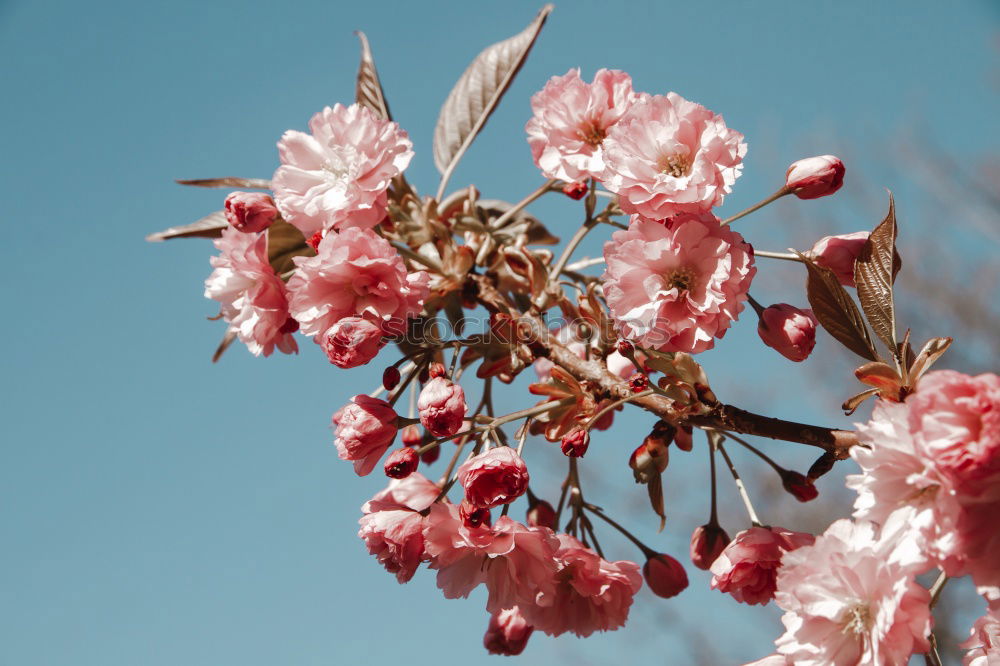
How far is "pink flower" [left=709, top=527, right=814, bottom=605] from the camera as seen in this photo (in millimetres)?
950

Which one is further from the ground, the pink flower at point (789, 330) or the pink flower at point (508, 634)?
the pink flower at point (789, 330)

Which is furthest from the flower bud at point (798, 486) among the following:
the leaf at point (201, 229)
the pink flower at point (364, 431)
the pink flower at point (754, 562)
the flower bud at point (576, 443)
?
the leaf at point (201, 229)

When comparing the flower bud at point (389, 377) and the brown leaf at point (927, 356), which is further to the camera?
the flower bud at point (389, 377)

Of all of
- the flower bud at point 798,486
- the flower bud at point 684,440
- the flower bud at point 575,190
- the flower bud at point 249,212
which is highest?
the flower bud at point 575,190

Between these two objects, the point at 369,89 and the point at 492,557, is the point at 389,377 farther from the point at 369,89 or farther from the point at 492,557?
the point at 369,89

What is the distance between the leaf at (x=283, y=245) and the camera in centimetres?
125

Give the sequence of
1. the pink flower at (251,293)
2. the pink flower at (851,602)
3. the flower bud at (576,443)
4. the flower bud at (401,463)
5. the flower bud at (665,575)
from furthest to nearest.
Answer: the flower bud at (665,575) → the pink flower at (251,293) → the flower bud at (401,463) → the flower bud at (576,443) → the pink flower at (851,602)

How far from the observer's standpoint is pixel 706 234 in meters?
0.93

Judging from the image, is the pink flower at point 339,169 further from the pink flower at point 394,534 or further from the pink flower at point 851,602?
the pink flower at point 851,602

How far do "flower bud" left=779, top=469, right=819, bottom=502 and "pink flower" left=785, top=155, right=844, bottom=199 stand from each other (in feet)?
1.15

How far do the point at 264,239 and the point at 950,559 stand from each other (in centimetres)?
89

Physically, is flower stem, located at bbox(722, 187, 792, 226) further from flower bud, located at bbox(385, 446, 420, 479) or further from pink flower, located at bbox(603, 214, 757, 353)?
flower bud, located at bbox(385, 446, 420, 479)

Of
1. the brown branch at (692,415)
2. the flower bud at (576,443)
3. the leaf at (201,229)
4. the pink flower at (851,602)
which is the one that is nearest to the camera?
the pink flower at (851,602)

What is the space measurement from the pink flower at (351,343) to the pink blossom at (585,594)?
0.34 meters
